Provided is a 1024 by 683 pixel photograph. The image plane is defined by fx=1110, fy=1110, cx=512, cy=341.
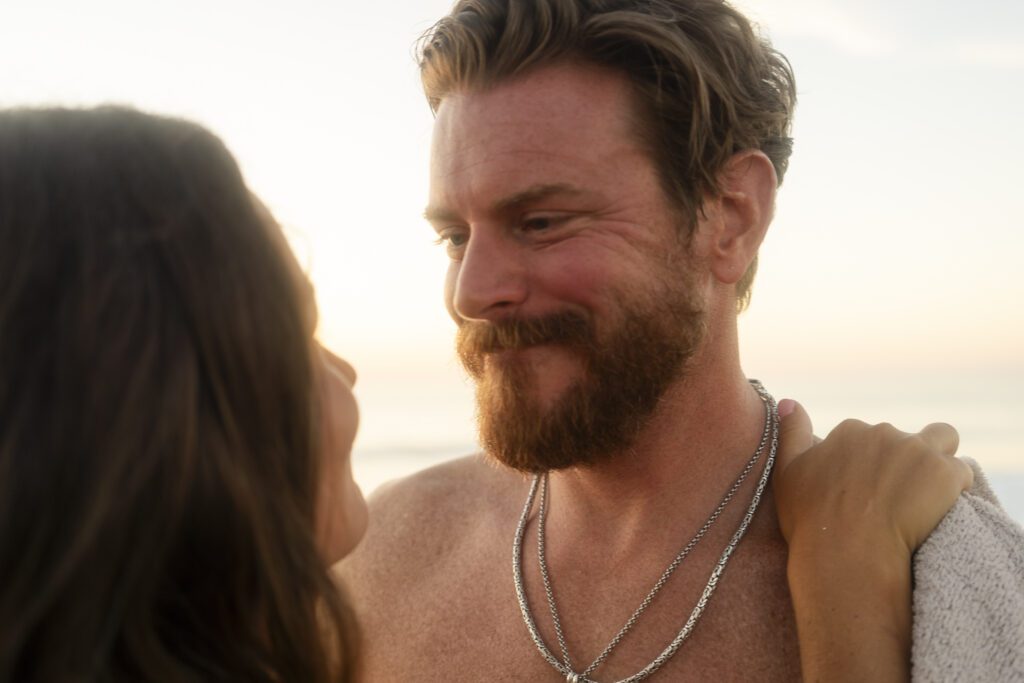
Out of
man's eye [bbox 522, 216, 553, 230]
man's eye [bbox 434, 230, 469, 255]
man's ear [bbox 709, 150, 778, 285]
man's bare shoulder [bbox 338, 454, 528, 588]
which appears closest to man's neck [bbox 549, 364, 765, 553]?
man's ear [bbox 709, 150, 778, 285]

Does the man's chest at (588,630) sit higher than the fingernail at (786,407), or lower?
lower

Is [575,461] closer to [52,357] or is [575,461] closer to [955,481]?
[955,481]

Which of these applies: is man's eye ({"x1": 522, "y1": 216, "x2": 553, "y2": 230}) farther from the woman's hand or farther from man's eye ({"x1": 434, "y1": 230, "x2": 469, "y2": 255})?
the woman's hand

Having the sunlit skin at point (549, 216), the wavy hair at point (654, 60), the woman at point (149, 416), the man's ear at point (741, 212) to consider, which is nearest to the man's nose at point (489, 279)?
the sunlit skin at point (549, 216)

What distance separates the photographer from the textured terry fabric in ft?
6.32

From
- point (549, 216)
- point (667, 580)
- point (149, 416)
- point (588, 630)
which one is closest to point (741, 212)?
point (549, 216)

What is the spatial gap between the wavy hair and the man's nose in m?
0.41

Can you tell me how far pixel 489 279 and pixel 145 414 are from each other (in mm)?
1230

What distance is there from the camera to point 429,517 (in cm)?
301

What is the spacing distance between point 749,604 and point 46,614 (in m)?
1.49

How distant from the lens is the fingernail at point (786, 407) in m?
2.68

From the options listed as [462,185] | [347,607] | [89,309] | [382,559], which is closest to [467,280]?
[462,185]

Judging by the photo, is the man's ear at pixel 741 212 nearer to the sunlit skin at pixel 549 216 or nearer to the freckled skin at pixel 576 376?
the freckled skin at pixel 576 376

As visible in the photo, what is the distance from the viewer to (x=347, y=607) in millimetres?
1568
